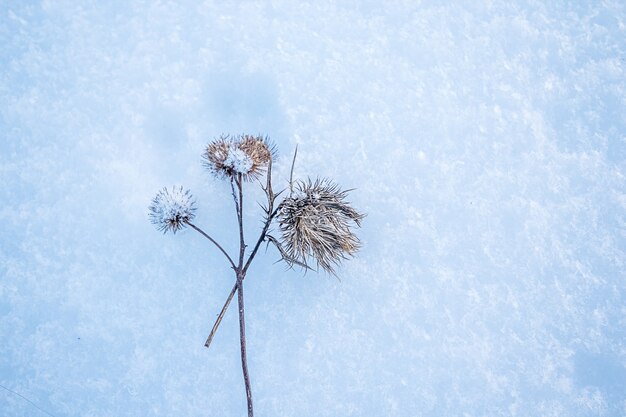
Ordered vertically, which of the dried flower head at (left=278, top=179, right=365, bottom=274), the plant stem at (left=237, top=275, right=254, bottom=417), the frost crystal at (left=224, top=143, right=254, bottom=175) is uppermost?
the frost crystal at (left=224, top=143, right=254, bottom=175)

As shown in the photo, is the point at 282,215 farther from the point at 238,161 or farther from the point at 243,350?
the point at 243,350

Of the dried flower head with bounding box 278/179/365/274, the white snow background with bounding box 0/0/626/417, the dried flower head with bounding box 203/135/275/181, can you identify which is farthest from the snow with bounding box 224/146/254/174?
the white snow background with bounding box 0/0/626/417

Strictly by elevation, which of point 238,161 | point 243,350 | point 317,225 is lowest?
point 243,350

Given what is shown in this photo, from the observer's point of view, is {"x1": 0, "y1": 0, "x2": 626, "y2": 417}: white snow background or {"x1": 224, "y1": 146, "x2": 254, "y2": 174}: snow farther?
{"x1": 0, "y1": 0, "x2": 626, "y2": 417}: white snow background

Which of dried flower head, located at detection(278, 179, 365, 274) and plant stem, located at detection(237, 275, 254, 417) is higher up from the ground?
dried flower head, located at detection(278, 179, 365, 274)

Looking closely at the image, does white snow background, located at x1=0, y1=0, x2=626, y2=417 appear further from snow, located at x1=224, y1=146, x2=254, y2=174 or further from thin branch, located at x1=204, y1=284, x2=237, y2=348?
snow, located at x1=224, y1=146, x2=254, y2=174

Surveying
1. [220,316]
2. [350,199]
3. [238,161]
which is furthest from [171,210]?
[350,199]

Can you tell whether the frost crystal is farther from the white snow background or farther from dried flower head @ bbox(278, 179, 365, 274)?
the white snow background

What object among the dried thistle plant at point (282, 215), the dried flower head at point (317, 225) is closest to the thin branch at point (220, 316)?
the dried thistle plant at point (282, 215)
